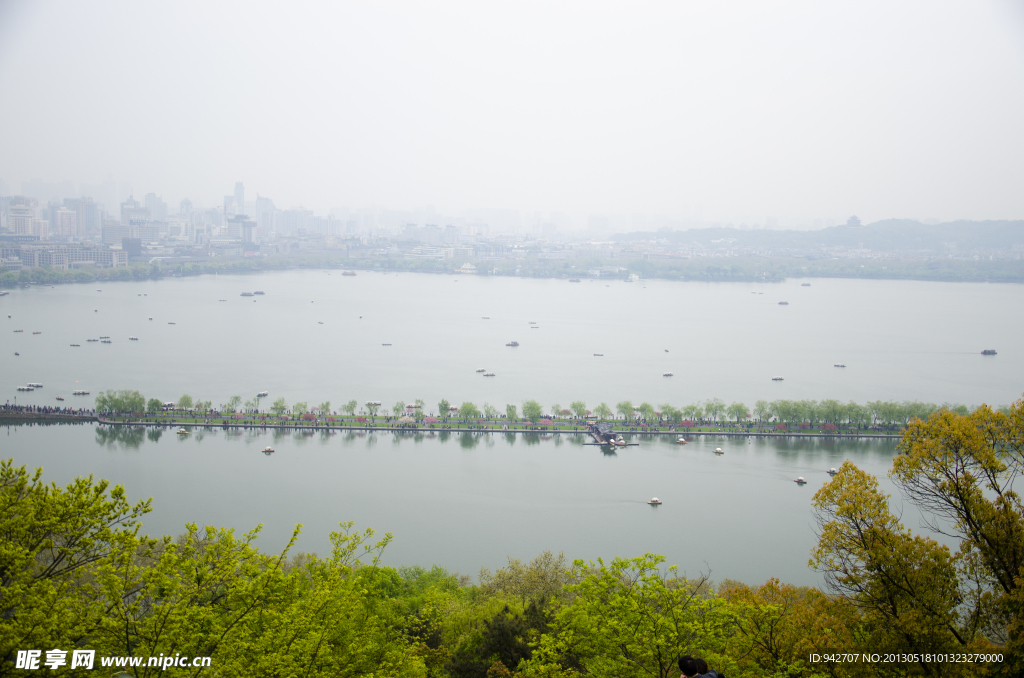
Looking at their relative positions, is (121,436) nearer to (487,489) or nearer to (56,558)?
(487,489)

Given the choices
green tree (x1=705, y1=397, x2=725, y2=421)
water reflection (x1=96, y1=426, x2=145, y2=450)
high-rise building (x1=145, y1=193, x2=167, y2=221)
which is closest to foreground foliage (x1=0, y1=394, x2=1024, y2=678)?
water reflection (x1=96, y1=426, x2=145, y2=450)

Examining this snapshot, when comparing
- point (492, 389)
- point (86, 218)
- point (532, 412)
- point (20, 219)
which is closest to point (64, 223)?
point (86, 218)

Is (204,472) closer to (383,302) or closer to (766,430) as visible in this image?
(766,430)

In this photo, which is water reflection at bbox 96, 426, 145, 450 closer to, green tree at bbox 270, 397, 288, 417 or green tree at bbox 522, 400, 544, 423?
green tree at bbox 270, 397, 288, 417

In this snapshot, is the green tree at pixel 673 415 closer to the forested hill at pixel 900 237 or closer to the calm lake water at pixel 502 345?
the calm lake water at pixel 502 345

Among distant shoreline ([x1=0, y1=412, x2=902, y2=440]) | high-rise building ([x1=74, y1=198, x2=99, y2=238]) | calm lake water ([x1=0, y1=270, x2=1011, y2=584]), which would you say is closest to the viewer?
calm lake water ([x1=0, y1=270, x2=1011, y2=584])

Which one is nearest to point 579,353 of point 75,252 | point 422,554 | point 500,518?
A: point 500,518
